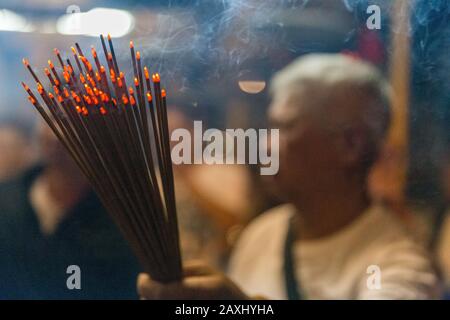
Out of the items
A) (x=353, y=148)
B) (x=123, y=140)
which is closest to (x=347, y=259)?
(x=353, y=148)

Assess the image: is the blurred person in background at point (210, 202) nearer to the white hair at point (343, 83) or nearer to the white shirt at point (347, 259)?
the white shirt at point (347, 259)

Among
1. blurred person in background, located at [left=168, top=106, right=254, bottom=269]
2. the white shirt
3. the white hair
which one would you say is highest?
the white hair

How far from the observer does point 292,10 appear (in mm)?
2229

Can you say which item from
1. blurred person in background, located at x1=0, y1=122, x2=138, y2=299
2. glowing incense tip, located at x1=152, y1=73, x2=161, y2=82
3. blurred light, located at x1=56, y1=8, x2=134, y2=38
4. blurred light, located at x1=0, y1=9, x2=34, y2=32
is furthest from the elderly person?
blurred light, located at x1=0, y1=9, x2=34, y2=32

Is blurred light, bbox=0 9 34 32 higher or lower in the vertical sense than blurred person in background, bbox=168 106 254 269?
higher

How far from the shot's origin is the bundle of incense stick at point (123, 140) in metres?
2.14

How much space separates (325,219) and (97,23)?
0.90m

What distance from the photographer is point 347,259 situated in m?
2.24

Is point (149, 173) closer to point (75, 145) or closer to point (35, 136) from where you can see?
point (75, 145)

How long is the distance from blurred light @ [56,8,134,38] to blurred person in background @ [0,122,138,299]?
0.36 meters

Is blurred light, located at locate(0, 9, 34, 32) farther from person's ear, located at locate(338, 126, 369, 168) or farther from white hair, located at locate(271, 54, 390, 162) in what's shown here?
person's ear, located at locate(338, 126, 369, 168)

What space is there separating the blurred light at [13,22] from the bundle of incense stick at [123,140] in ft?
0.35

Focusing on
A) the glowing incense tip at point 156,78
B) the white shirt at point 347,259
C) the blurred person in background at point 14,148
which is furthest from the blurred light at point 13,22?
the white shirt at point 347,259

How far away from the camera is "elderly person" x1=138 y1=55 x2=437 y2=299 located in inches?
86.9
